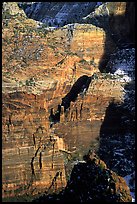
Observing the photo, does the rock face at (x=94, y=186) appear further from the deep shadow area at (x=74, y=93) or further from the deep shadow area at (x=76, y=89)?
the deep shadow area at (x=76, y=89)

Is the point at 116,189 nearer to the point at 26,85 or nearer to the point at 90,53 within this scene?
the point at 26,85

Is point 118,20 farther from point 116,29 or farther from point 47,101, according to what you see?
point 47,101

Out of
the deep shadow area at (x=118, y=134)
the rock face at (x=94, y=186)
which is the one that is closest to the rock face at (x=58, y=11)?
the deep shadow area at (x=118, y=134)

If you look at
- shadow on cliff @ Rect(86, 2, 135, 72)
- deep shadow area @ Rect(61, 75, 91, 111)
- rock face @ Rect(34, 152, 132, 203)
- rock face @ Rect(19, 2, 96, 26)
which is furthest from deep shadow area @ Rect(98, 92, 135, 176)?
rock face @ Rect(19, 2, 96, 26)

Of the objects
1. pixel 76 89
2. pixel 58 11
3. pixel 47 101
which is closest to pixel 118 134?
pixel 76 89

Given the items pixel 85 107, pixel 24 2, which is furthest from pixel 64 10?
pixel 85 107

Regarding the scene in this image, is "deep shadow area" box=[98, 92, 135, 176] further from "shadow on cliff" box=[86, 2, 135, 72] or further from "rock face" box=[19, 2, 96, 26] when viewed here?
"rock face" box=[19, 2, 96, 26]
